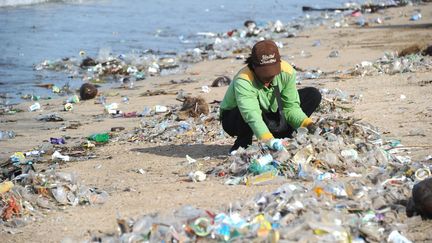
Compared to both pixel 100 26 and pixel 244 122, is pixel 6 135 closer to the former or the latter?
pixel 244 122

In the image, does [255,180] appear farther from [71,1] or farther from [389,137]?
[71,1]

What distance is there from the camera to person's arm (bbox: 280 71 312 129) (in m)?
6.39

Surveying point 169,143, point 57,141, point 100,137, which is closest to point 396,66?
point 169,143

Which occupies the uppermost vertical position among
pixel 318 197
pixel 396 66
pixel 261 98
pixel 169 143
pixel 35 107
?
pixel 261 98

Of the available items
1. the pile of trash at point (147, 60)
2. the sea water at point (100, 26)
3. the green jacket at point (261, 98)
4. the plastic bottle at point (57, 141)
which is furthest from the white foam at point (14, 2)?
the green jacket at point (261, 98)

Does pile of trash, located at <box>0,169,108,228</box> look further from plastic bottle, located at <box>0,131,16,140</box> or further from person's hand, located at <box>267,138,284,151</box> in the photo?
plastic bottle, located at <box>0,131,16,140</box>

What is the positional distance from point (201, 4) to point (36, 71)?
40.5ft

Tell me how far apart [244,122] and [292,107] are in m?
0.42

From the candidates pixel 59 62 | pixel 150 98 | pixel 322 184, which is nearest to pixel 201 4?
pixel 59 62

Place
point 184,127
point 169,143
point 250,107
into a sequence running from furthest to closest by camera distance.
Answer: point 184,127, point 169,143, point 250,107

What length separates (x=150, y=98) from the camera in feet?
36.0

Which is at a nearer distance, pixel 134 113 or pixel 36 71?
pixel 134 113

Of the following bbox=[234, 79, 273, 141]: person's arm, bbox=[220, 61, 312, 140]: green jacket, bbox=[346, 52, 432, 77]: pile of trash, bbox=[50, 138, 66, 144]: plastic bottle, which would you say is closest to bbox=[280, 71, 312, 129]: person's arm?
bbox=[220, 61, 312, 140]: green jacket

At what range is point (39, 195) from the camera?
5676 mm
